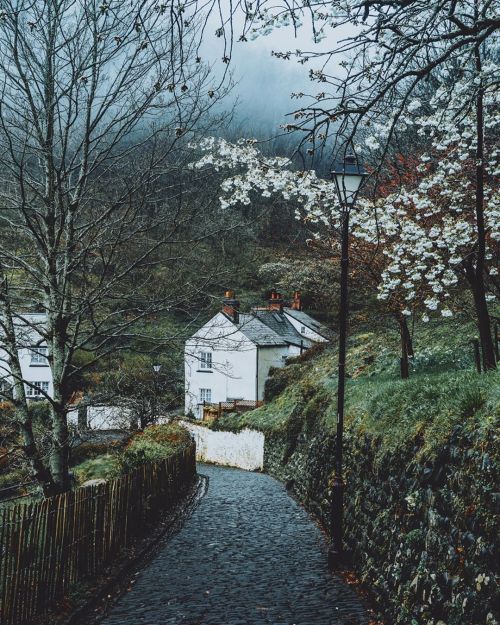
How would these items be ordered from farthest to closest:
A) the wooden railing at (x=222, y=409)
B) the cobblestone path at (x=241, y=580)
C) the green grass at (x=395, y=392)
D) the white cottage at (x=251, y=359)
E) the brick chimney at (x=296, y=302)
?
the brick chimney at (x=296, y=302) < the white cottage at (x=251, y=359) < the wooden railing at (x=222, y=409) < the cobblestone path at (x=241, y=580) < the green grass at (x=395, y=392)

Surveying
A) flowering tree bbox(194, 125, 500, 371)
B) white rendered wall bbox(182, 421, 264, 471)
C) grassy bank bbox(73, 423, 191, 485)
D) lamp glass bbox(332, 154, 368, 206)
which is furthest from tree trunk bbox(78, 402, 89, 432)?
white rendered wall bbox(182, 421, 264, 471)

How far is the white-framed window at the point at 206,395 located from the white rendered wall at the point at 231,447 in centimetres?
1206

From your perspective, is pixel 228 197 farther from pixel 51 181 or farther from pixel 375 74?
pixel 375 74

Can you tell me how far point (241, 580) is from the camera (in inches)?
338

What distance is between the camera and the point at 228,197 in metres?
10.0

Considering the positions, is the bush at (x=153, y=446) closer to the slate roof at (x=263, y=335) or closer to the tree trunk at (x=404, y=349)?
the tree trunk at (x=404, y=349)

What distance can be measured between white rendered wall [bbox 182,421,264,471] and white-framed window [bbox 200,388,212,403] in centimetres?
1206

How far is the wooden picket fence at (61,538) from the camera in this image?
606 centimetres

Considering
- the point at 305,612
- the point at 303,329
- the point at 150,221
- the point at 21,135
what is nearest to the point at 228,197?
the point at 150,221

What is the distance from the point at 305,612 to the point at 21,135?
26.5 ft

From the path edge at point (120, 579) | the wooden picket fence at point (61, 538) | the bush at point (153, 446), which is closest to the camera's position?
the wooden picket fence at point (61, 538)

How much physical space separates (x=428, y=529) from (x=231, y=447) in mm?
24261

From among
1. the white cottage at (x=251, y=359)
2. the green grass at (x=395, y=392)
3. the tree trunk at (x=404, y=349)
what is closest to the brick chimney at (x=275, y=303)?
the white cottage at (x=251, y=359)

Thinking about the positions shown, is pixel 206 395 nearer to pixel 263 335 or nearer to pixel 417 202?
pixel 263 335
